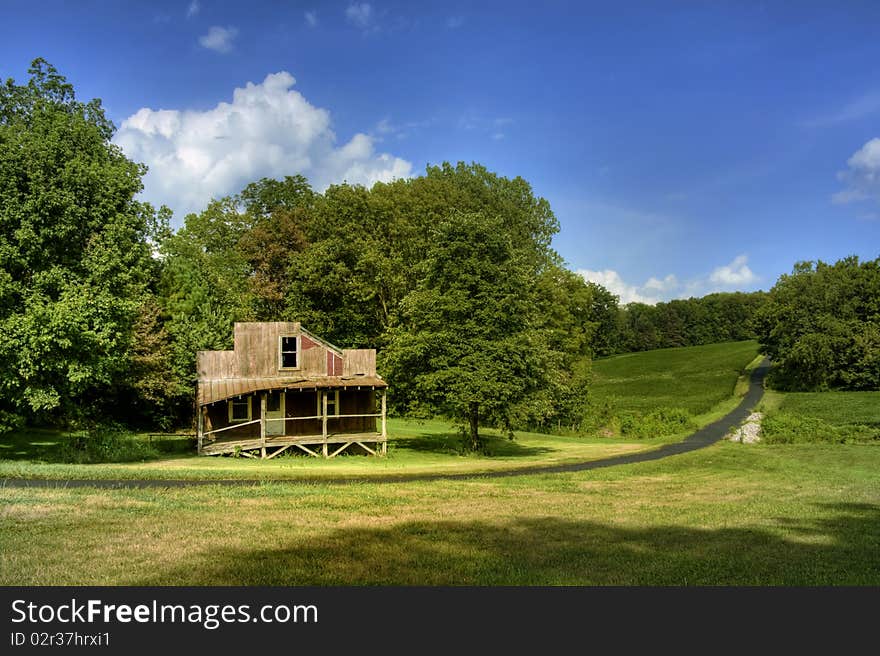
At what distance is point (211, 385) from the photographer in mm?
31016

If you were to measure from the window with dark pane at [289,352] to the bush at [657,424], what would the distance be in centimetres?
2947

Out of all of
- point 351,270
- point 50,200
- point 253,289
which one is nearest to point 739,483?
point 50,200

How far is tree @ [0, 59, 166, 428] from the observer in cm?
2186

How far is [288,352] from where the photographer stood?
1296 inches

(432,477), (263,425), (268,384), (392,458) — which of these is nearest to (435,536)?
(432,477)

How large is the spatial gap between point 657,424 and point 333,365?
29.6 metres

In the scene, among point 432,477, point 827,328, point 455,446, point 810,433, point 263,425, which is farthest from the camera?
point 827,328

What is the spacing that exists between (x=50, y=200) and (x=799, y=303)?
85.6m

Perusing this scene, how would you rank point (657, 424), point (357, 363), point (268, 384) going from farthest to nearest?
point (657, 424) → point (357, 363) → point (268, 384)

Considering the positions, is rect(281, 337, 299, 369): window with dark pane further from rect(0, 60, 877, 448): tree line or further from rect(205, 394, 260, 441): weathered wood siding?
rect(0, 60, 877, 448): tree line

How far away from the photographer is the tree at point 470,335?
30.2 meters

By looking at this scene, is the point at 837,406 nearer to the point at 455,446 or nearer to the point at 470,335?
the point at 455,446

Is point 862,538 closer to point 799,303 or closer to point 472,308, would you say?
point 472,308

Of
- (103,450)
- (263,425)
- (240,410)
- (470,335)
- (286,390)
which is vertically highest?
(470,335)
